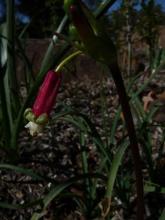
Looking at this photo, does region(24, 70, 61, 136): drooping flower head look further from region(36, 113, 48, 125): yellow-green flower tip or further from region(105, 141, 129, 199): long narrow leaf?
region(105, 141, 129, 199): long narrow leaf

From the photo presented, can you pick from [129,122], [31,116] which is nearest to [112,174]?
[129,122]

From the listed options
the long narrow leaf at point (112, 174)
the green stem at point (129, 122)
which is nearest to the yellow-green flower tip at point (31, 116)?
the green stem at point (129, 122)

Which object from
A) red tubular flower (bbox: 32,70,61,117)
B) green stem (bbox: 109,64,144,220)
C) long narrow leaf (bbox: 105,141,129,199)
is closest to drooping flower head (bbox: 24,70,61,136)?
red tubular flower (bbox: 32,70,61,117)

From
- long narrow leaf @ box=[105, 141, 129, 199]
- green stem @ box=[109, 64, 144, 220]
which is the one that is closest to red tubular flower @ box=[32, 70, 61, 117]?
green stem @ box=[109, 64, 144, 220]

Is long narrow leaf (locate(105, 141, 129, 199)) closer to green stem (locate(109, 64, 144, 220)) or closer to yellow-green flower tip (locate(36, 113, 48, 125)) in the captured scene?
green stem (locate(109, 64, 144, 220))

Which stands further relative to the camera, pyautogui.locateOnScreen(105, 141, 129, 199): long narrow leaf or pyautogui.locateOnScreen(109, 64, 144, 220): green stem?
pyautogui.locateOnScreen(105, 141, 129, 199): long narrow leaf

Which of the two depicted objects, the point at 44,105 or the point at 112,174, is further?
the point at 112,174

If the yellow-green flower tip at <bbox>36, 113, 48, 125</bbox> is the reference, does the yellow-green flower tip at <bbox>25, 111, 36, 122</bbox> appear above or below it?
above

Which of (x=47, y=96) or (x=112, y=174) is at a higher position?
(x=47, y=96)

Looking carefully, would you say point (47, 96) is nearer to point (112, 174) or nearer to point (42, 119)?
point (42, 119)
